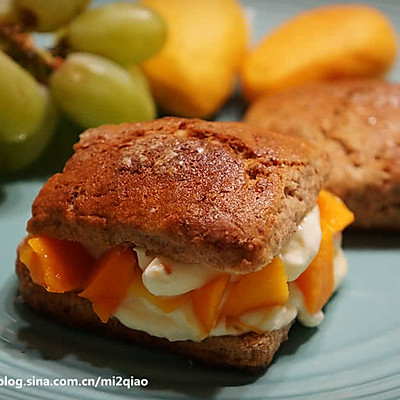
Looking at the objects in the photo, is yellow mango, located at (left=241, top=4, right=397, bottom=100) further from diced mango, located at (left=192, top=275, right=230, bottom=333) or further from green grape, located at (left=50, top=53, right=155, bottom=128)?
diced mango, located at (left=192, top=275, right=230, bottom=333)

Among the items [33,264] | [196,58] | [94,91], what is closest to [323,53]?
[196,58]

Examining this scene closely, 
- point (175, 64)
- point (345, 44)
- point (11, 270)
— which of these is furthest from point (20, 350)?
point (345, 44)

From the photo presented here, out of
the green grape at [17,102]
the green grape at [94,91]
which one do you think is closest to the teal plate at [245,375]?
the green grape at [17,102]

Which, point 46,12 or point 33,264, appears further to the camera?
point 46,12

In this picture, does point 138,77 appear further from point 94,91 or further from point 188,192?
point 188,192

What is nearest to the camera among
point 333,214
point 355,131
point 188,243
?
point 188,243

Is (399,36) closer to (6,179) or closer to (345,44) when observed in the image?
(345,44)
